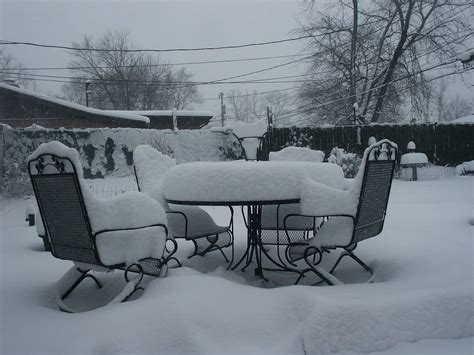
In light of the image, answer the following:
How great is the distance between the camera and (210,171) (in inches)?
84.8

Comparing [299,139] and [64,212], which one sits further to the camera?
A: [299,139]

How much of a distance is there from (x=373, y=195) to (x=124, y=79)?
94.7 ft

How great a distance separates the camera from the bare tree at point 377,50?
1529cm

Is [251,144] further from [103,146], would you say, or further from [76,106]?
[76,106]

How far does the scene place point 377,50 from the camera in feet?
53.8

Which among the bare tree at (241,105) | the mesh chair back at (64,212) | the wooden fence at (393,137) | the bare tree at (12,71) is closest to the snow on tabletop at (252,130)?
the mesh chair back at (64,212)

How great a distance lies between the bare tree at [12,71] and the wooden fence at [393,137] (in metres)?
11.6

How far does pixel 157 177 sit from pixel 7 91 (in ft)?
44.4

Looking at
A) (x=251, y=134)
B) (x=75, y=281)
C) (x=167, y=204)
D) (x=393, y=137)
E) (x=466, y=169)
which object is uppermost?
(x=251, y=134)

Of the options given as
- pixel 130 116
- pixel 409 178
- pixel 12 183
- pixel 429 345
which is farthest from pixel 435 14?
pixel 429 345

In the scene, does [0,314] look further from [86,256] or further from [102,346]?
[102,346]

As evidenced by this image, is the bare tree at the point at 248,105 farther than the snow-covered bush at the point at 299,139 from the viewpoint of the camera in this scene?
Yes

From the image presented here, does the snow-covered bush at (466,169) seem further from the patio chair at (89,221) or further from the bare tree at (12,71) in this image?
the bare tree at (12,71)

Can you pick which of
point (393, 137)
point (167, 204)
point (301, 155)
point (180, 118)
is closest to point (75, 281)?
point (167, 204)
